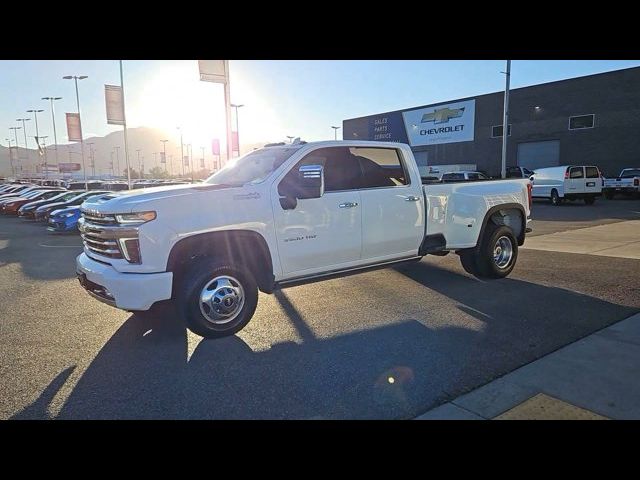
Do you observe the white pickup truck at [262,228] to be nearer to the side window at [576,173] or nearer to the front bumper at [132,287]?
the front bumper at [132,287]

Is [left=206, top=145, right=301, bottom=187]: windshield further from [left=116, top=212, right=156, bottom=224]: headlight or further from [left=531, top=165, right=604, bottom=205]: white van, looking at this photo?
[left=531, top=165, right=604, bottom=205]: white van

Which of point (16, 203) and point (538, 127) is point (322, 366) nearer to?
point (16, 203)

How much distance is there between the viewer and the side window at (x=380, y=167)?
18.3ft

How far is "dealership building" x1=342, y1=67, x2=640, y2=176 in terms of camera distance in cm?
3033

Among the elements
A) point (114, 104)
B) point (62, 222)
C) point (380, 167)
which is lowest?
point (62, 222)

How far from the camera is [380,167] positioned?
5773 millimetres

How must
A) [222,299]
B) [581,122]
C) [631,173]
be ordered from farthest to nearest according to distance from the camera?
[581,122], [631,173], [222,299]

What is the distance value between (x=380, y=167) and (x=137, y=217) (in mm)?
3160

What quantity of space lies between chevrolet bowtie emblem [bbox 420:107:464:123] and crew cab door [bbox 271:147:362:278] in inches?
1552

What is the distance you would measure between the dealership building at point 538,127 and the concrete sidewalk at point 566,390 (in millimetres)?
31589

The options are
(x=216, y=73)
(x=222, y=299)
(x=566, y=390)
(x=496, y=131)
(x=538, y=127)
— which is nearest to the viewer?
(x=566, y=390)

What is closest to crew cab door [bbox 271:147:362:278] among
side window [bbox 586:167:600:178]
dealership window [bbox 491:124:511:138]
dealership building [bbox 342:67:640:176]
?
side window [bbox 586:167:600:178]

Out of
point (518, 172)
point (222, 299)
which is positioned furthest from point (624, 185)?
point (222, 299)
